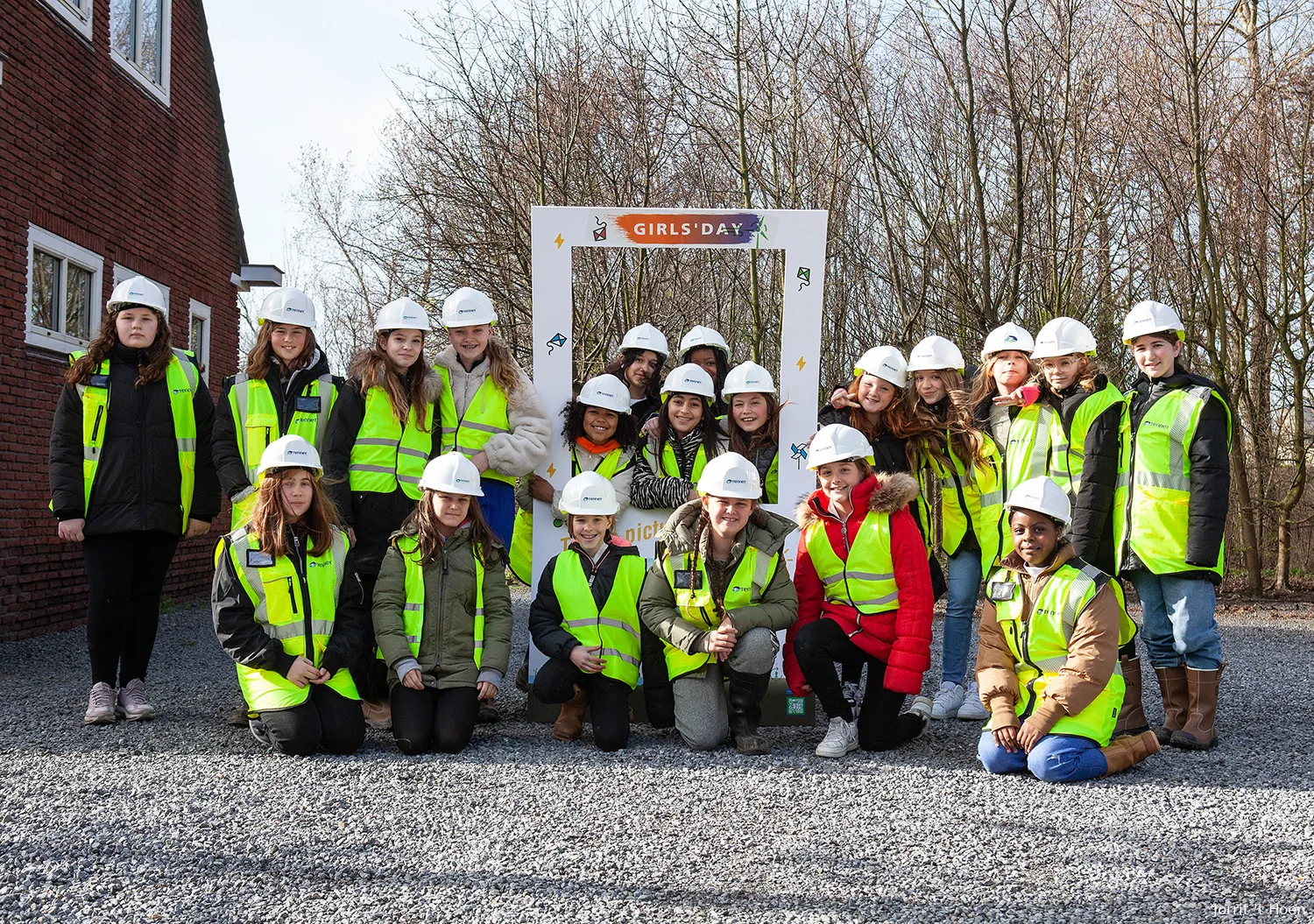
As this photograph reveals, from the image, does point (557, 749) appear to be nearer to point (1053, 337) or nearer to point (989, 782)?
point (989, 782)

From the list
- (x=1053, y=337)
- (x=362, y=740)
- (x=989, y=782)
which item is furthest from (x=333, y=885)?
(x=1053, y=337)

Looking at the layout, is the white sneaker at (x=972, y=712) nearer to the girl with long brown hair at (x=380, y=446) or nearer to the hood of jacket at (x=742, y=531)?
the hood of jacket at (x=742, y=531)

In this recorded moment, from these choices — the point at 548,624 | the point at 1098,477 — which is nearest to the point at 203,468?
the point at 548,624

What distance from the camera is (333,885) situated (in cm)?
351

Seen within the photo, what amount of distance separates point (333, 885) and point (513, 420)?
318 centimetres

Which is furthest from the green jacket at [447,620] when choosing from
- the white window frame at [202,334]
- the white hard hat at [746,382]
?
the white window frame at [202,334]

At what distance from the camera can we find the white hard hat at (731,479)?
5320 millimetres

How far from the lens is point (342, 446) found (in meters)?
5.79

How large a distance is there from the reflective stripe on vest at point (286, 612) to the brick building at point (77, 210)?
5314 millimetres

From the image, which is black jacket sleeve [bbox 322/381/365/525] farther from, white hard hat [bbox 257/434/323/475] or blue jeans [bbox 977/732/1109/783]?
blue jeans [bbox 977/732/1109/783]

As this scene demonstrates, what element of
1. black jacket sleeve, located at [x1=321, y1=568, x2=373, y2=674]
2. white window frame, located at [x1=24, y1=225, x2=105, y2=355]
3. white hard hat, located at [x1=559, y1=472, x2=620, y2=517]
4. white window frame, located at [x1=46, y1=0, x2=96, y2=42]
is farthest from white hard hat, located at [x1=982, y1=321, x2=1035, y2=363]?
white window frame, located at [x1=46, y1=0, x2=96, y2=42]

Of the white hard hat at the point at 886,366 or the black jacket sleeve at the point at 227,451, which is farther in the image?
the white hard hat at the point at 886,366

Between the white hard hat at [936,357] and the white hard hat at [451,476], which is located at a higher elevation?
the white hard hat at [936,357]

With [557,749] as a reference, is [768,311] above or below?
above
